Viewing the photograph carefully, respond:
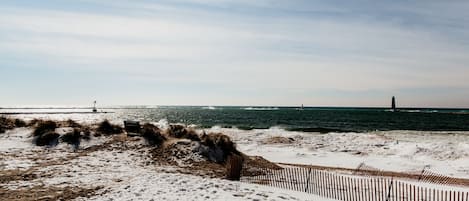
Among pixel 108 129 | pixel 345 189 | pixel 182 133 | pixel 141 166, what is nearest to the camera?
pixel 345 189

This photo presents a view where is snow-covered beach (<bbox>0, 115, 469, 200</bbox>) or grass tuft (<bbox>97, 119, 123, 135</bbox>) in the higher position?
grass tuft (<bbox>97, 119, 123, 135</bbox>)

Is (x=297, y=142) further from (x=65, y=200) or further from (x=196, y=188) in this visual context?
(x=65, y=200)

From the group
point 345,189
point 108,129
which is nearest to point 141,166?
point 108,129

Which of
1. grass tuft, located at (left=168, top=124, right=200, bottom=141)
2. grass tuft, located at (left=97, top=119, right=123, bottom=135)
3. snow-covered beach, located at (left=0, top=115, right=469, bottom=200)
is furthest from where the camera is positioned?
grass tuft, located at (left=97, top=119, right=123, bottom=135)

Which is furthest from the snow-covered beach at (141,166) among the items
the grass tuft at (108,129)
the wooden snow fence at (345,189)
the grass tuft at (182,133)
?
the grass tuft at (182,133)

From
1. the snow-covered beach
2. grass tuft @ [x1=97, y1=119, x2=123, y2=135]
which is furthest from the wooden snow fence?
grass tuft @ [x1=97, y1=119, x2=123, y2=135]

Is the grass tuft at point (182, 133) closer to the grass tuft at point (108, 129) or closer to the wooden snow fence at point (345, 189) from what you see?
the grass tuft at point (108, 129)

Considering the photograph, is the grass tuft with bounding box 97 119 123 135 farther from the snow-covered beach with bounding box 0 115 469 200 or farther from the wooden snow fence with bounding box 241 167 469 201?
the wooden snow fence with bounding box 241 167 469 201

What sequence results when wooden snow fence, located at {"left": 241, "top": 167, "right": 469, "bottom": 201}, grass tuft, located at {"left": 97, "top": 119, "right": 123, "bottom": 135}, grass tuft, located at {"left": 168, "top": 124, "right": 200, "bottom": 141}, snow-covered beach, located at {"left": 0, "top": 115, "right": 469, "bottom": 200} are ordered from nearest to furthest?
snow-covered beach, located at {"left": 0, "top": 115, "right": 469, "bottom": 200}
wooden snow fence, located at {"left": 241, "top": 167, "right": 469, "bottom": 201}
grass tuft, located at {"left": 168, "top": 124, "right": 200, "bottom": 141}
grass tuft, located at {"left": 97, "top": 119, "right": 123, "bottom": 135}

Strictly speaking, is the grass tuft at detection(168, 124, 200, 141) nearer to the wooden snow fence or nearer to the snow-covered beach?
the snow-covered beach

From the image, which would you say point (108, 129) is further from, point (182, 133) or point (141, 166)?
point (141, 166)

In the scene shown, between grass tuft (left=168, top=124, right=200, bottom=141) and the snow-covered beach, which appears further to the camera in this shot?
grass tuft (left=168, top=124, right=200, bottom=141)

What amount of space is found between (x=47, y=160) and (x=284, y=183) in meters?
12.7

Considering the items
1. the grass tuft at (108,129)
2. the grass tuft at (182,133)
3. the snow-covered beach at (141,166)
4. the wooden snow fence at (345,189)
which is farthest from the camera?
the grass tuft at (108,129)
